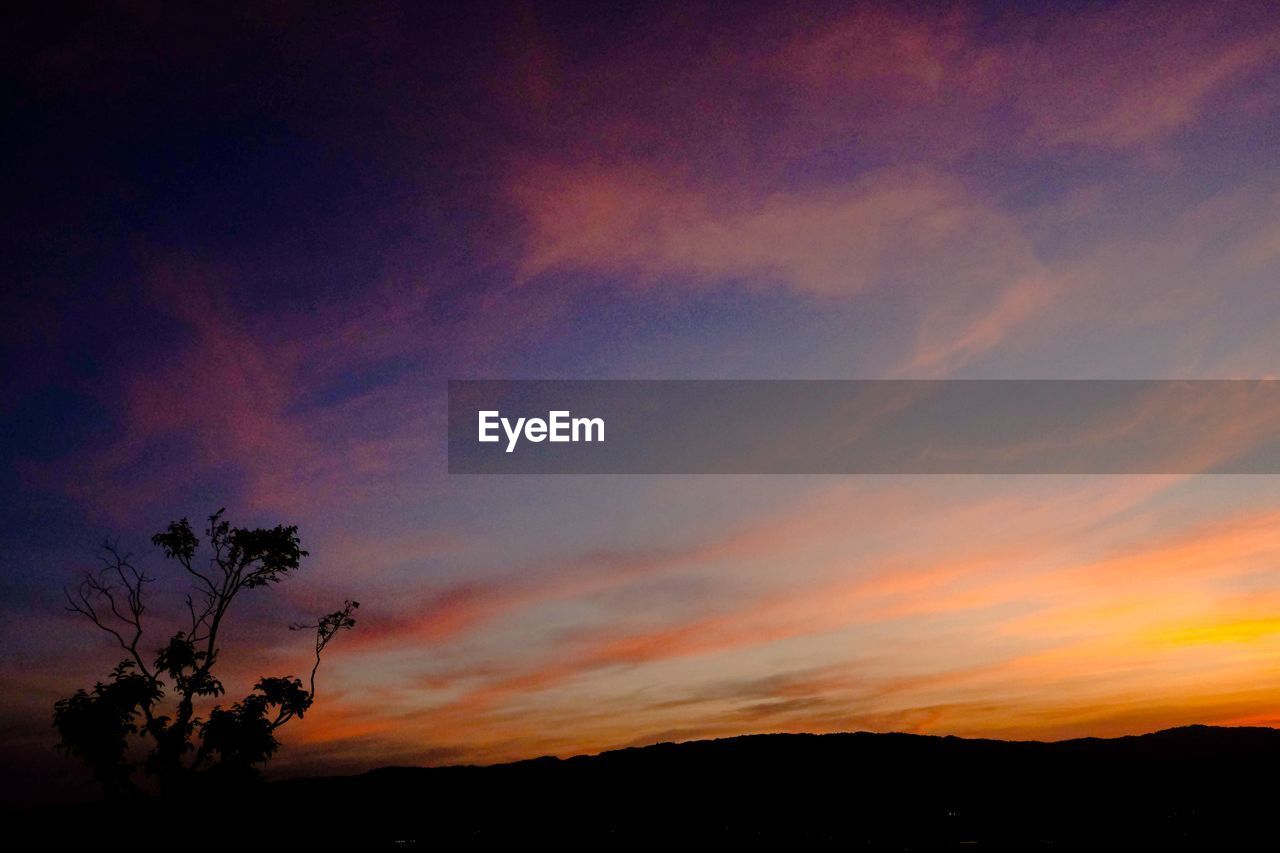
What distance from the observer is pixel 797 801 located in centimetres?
7525

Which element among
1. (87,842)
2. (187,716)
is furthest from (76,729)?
(87,842)

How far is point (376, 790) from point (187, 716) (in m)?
37.0

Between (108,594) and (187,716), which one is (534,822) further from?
(108,594)

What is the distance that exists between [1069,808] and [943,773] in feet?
63.7

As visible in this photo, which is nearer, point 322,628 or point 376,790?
point 322,628

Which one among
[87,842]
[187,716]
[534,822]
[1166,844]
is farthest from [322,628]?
[1166,844]

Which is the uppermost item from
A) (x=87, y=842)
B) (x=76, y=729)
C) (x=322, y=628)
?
(x=322, y=628)

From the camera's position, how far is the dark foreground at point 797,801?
159 ft

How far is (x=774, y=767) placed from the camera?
86750 mm

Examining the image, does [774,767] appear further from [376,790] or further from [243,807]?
[243,807]

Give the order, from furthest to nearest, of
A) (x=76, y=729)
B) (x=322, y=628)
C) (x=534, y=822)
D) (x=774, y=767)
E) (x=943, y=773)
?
1. (x=774, y=767)
2. (x=943, y=773)
3. (x=534, y=822)
4. (x=322, y=628)
5. (x=76, y=729)

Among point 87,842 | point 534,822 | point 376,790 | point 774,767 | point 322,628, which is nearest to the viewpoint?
point 322,628

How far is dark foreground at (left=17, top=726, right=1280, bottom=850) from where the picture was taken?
1911 inches

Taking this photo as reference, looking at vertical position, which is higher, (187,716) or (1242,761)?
(187,716)
